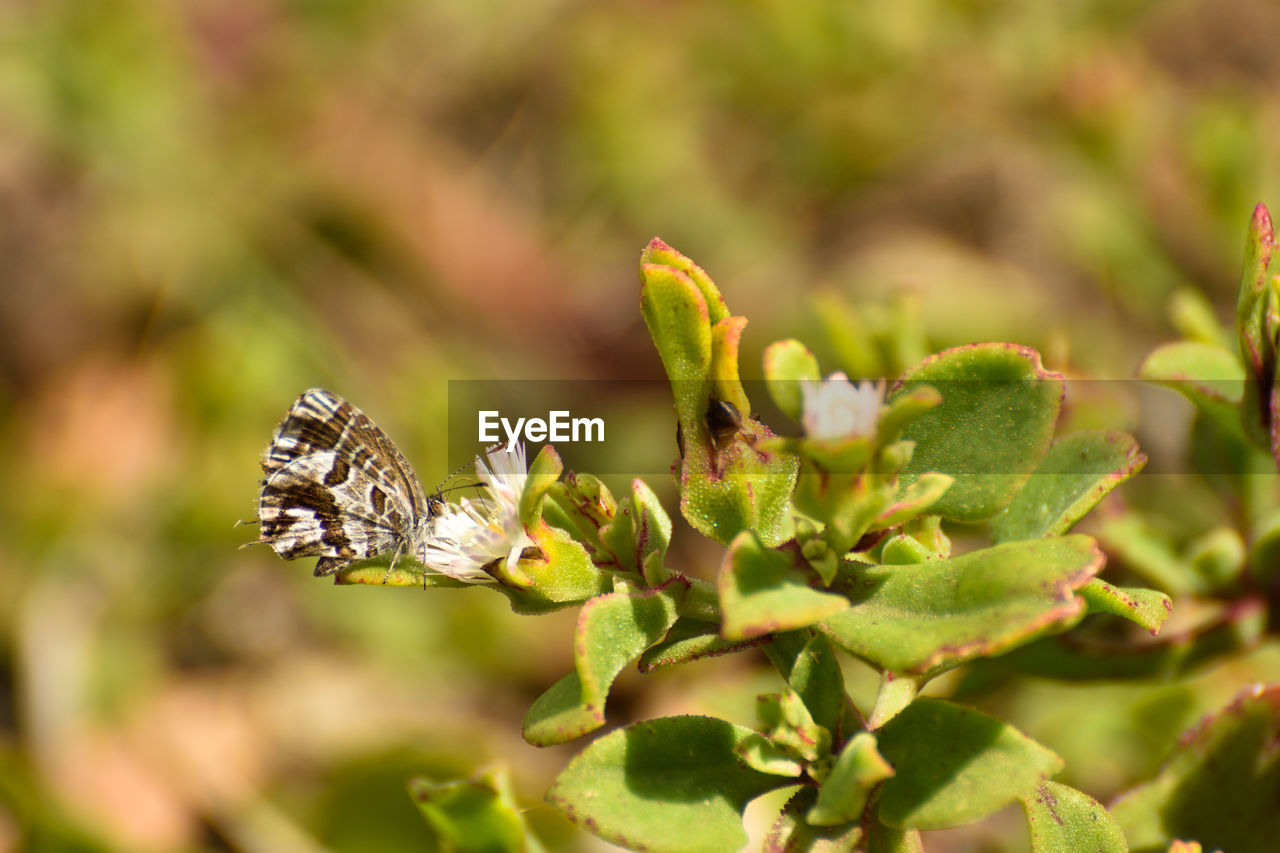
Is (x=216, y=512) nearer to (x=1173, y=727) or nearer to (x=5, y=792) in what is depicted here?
(x=5, y=792)

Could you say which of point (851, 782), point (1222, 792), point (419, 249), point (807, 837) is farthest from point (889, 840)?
point (419, 249)

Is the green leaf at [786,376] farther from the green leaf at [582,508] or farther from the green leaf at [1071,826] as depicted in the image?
the green leaf at [1071,826]

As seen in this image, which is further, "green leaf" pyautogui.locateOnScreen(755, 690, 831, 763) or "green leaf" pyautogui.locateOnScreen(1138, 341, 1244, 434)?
"green leaf" pyautogui.locateOnScreen(1138, 341, 1244, 434)

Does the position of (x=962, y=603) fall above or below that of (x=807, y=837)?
above

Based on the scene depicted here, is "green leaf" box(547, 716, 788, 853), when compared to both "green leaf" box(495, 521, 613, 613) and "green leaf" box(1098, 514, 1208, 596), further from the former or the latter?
"green leaf" box(1098, 514, 1208, 596)

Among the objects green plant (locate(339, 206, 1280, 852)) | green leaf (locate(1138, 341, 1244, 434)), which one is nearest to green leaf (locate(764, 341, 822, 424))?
green plant (locate(339, 206, 1280, 852))

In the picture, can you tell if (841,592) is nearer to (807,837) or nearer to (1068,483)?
(807,837)
